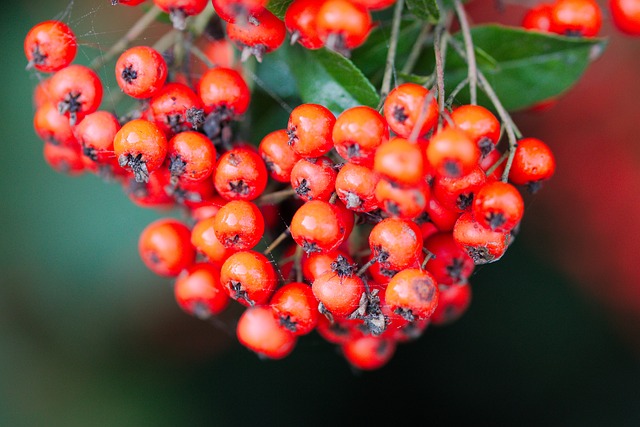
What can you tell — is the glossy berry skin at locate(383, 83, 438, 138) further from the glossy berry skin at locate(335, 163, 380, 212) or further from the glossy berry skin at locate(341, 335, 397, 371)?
the glossy berry skin at locate(341, 335, 397, 371)

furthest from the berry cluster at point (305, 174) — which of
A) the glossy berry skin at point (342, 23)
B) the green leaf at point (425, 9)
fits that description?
the green leaf at point (425, 9)

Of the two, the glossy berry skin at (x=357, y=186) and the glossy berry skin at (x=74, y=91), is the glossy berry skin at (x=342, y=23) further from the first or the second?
the glossy berry skin at (x=74, y=91)

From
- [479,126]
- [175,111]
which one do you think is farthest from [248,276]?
[479,126]

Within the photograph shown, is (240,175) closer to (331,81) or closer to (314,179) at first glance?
(314,179)

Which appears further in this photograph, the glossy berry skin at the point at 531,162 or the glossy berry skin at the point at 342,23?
the glossy berry skin at the point at 531,162

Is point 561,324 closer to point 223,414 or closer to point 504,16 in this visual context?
point 504,16

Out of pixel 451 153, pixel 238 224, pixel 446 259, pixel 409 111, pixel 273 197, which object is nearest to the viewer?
pixel 451 153

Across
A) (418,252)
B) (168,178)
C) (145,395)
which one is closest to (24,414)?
(145,395)
